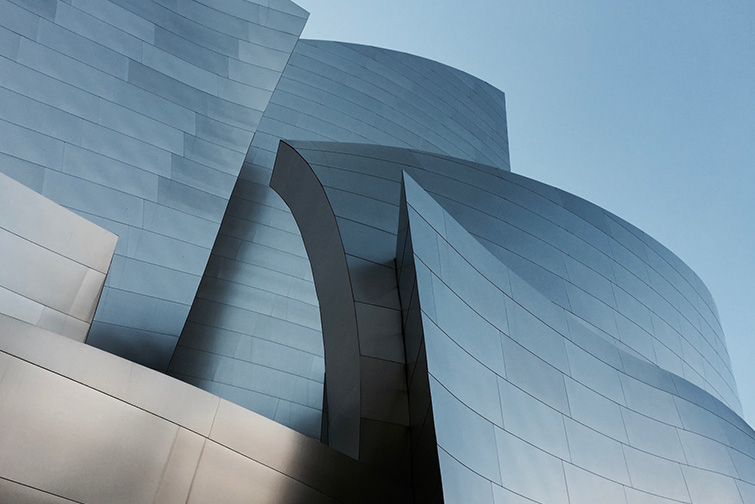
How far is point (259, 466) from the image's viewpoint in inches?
266

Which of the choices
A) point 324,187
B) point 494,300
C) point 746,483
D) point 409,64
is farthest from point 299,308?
point 409,64

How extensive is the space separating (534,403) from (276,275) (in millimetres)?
9138

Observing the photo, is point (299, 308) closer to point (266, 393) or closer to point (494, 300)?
point (266, 393)

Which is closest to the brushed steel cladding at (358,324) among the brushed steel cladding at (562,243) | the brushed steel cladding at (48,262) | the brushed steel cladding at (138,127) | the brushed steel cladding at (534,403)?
the brushed steel cladding at (562,243)

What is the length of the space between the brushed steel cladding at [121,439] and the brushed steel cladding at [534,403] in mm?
1942

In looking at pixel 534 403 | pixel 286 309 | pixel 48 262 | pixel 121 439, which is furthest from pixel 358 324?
pixel 286 309

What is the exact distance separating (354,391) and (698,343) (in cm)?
1289

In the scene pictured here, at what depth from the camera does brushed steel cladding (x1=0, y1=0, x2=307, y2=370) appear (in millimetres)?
12219

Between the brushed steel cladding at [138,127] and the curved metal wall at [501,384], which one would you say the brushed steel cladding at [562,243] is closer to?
the curved metal wall at [501,384]

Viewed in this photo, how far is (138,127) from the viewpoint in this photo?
555 inches

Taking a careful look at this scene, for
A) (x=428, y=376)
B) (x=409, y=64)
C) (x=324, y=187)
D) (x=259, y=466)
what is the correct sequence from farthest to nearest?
(x=409, y=64) < (x=324, y=187) < (x=428, y=376) < (x=259, y=466)

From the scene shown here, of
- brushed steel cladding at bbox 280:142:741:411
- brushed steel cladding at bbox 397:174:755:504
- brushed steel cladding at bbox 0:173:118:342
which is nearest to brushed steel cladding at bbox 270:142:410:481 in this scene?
brushed steel cladding at bbox 280:142:741:411

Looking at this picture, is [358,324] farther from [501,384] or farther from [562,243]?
[562,243]

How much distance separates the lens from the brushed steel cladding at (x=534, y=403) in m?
8.02
